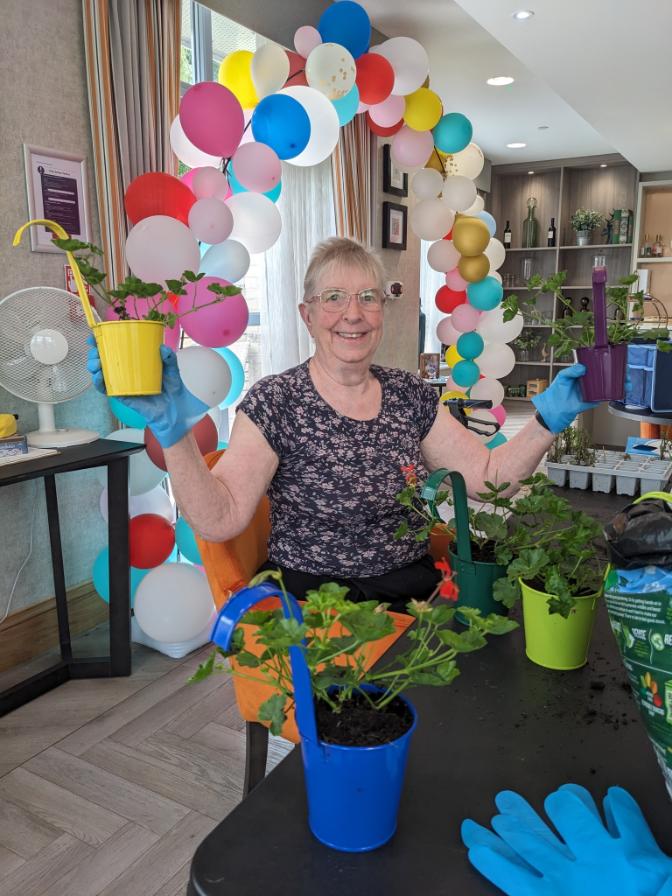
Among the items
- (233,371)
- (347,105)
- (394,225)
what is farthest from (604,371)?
(394,225)

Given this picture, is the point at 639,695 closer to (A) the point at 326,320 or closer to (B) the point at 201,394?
(A) the point at 326,320

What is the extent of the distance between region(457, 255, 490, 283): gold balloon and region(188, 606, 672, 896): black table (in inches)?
131

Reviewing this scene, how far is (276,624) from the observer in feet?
1.87

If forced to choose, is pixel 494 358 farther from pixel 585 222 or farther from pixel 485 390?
pixel 585 222

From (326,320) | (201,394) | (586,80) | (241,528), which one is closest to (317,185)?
(586,80)

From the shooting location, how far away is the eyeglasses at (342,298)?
1.69 meters

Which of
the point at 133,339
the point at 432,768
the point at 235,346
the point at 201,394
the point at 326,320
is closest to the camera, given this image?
the point at 432,768

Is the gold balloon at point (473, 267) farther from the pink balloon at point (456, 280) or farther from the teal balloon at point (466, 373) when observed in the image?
the teal balloon at point (466, 373)

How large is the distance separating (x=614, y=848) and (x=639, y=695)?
0.40 ft

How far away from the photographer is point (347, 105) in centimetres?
310

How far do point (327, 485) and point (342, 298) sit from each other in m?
0.45

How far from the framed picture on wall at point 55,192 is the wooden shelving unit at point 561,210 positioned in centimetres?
623

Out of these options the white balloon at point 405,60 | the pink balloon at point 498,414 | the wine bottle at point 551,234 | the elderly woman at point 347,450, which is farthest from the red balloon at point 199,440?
the wine bottle at point 551,234

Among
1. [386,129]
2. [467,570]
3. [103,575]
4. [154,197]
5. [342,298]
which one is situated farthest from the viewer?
[386,129]
